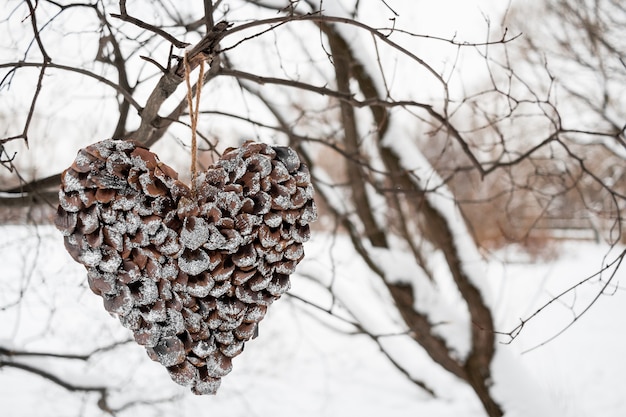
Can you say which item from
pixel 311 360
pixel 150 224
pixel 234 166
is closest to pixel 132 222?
pixel 150 224

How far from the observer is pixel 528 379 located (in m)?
1.74

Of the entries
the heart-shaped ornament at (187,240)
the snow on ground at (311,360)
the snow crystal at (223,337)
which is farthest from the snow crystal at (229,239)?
the snow on ground at (311,360)

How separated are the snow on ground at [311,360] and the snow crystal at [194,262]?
859mm

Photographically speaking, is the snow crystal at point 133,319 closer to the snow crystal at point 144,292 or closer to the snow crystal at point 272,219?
the snow crystal at point 144,292

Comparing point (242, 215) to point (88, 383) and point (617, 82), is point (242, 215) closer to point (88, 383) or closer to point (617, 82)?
point (88, 383)

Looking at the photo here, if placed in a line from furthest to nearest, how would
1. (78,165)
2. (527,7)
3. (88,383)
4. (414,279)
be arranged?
(527,7) < (414,279) < (88,383) < (78,165)

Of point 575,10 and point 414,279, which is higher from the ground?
point 575,10

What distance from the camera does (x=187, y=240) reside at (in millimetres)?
545

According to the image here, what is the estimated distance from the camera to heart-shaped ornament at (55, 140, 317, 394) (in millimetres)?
522

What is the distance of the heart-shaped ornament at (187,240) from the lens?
1.71ft

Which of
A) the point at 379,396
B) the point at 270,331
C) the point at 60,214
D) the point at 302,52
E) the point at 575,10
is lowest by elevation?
the point at 60,214

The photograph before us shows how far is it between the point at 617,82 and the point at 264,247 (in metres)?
3.37

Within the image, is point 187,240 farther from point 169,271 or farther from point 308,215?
point 308,215

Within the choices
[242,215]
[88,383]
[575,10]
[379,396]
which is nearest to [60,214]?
[242,215]
